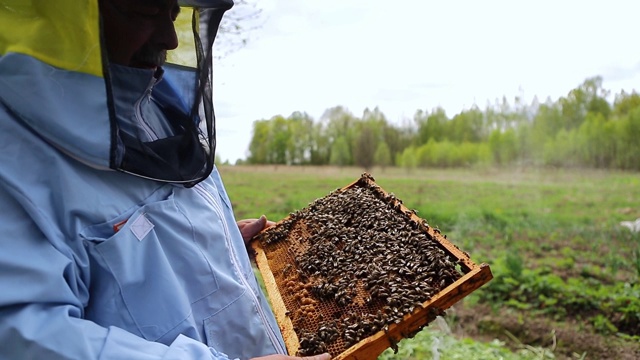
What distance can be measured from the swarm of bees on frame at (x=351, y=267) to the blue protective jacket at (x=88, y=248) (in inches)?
19.3

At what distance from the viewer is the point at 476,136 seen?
838cm

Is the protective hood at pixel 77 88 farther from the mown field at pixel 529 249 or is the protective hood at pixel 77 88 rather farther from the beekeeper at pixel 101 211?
the mown field at pixel 529 249

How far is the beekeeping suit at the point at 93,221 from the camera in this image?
1271mm

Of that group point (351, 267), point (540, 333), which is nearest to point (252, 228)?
point (351, 267)

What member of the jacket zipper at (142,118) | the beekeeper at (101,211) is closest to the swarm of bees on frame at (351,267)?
the beekeeper at (101,211)

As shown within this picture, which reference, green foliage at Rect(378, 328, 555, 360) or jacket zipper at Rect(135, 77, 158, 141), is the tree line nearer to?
green foliage at Rect(378, 328, 555, 360)

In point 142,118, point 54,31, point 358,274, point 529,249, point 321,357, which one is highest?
point 54,31

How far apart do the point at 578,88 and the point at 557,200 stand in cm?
165

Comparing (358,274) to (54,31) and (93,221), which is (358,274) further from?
(54,31)

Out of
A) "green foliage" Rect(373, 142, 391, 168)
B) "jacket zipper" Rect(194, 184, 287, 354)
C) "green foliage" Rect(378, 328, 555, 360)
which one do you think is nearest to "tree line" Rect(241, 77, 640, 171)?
"green foliage" Rect(373, 142, 391, 168)

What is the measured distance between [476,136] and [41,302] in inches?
311

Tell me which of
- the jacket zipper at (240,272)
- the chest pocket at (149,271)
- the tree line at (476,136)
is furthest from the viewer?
the tree line at (476,136)

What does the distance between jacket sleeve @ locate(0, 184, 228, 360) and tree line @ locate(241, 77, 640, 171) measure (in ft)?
24.0

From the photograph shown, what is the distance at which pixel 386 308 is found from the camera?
2.08m
